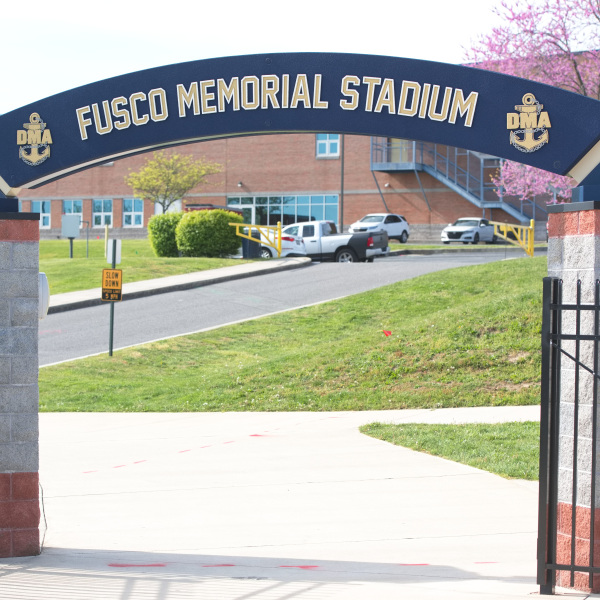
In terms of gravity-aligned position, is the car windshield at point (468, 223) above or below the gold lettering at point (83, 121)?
above

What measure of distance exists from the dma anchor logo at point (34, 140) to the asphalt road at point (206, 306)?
401 inches

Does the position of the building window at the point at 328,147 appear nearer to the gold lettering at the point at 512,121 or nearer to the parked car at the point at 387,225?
the parked car at the point at 387,225

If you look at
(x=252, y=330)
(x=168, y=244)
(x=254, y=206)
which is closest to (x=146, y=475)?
(x=252, y=330)

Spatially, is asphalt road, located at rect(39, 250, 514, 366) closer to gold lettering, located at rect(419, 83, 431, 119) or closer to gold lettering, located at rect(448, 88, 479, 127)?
gold lettering, located at rect(419, 83, 431, 119)

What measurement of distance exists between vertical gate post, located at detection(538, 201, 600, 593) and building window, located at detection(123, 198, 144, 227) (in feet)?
175

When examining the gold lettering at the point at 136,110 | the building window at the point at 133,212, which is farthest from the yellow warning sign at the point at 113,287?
the building window at the point at 133,212

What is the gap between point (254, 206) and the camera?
2099 inches

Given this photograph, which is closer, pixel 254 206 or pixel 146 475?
pixel 146 475

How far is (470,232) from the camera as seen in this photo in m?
42.4

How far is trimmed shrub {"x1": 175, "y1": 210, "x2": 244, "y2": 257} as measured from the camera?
99.8 feet

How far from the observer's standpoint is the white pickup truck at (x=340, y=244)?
1165 inches

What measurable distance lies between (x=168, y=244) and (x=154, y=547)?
26.5 meters

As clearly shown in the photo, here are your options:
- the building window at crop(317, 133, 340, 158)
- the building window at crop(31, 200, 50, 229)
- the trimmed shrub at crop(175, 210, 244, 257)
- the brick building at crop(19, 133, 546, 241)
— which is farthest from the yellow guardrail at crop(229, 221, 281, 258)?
the building window at crop(31, 200, 50, 229)

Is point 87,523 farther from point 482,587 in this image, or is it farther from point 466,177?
point 466,177
